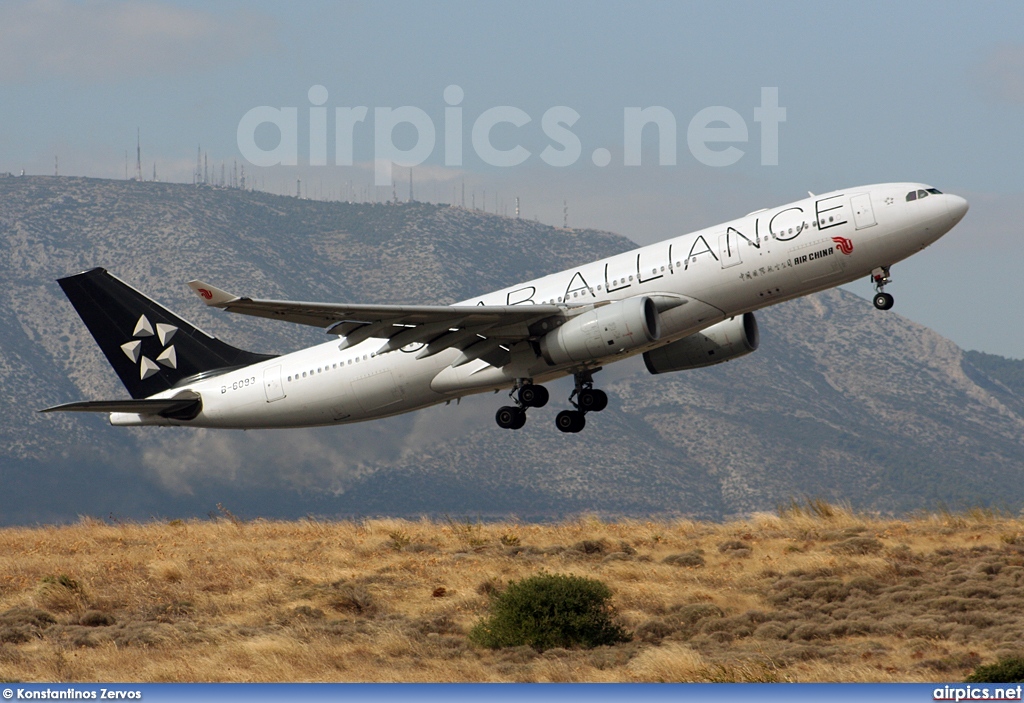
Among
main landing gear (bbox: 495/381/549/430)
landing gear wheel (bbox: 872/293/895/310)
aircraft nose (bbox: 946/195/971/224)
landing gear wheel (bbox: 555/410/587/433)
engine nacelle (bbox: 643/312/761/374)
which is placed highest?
aircraft nose (bbox: 946/195/971/224)

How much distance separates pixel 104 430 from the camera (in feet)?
648

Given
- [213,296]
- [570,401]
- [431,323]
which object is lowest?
[570,401]

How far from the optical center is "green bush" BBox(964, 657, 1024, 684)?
76.2ft

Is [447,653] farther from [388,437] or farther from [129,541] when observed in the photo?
[388,437]

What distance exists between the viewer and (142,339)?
43406mm

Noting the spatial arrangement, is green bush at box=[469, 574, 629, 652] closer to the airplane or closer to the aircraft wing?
the airplane

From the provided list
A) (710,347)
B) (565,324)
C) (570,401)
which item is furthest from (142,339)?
(710,347)

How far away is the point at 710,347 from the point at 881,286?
6.11 m

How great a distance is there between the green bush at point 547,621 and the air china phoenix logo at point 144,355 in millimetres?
15865

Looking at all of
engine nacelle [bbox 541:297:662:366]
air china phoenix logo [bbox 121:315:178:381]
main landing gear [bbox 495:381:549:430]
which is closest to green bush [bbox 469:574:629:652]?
main landing gear [bbox 495:381:549:430]

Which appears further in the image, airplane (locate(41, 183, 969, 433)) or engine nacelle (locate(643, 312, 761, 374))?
engine nacelle (locate(643, 312, 761, 374))

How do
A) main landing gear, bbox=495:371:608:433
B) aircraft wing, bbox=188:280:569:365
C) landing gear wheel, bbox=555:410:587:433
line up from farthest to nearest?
landing gear wheel, bbox=555:410:587:433
main landing gear, bbox=495:371:608:433
aircraft wing, bbox=188:280:569:365

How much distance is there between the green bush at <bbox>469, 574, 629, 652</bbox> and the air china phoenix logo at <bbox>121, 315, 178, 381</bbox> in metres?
15.9

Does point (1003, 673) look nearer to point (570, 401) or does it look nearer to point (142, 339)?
point (570, 401)
